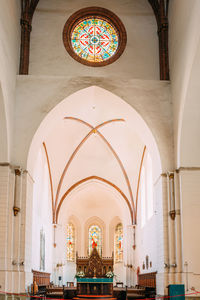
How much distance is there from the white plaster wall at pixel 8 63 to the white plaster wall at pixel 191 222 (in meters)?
6.64

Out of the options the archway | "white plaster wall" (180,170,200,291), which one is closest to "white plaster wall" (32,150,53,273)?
the archway

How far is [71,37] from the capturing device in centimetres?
1883

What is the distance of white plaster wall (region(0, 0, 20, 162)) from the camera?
598 inches

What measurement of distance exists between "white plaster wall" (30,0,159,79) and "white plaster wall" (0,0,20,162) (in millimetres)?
1151

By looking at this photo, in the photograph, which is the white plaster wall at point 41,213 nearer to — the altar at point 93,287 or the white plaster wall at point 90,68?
the altar at point 93,287

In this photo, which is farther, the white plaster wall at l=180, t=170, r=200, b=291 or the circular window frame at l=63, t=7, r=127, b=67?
the circular window frame at l=63, t=7, r=127, b=67

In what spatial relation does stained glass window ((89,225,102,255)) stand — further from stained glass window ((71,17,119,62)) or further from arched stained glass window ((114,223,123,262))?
stained glass window ((71,17,119,62))

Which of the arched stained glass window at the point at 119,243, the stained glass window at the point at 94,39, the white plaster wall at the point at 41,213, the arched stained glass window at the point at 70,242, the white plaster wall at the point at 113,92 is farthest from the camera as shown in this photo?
the arched stained glass window at the point at 70,242

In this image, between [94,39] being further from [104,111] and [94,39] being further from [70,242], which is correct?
[70,242]

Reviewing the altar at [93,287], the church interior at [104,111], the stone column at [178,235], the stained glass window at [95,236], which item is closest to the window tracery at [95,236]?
the stained glass window at [95,236]

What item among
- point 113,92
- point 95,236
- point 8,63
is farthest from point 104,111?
point 95,236

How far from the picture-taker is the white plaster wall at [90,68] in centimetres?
1805

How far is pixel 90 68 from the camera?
18047 millimetres

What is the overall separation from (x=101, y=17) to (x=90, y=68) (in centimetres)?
269
